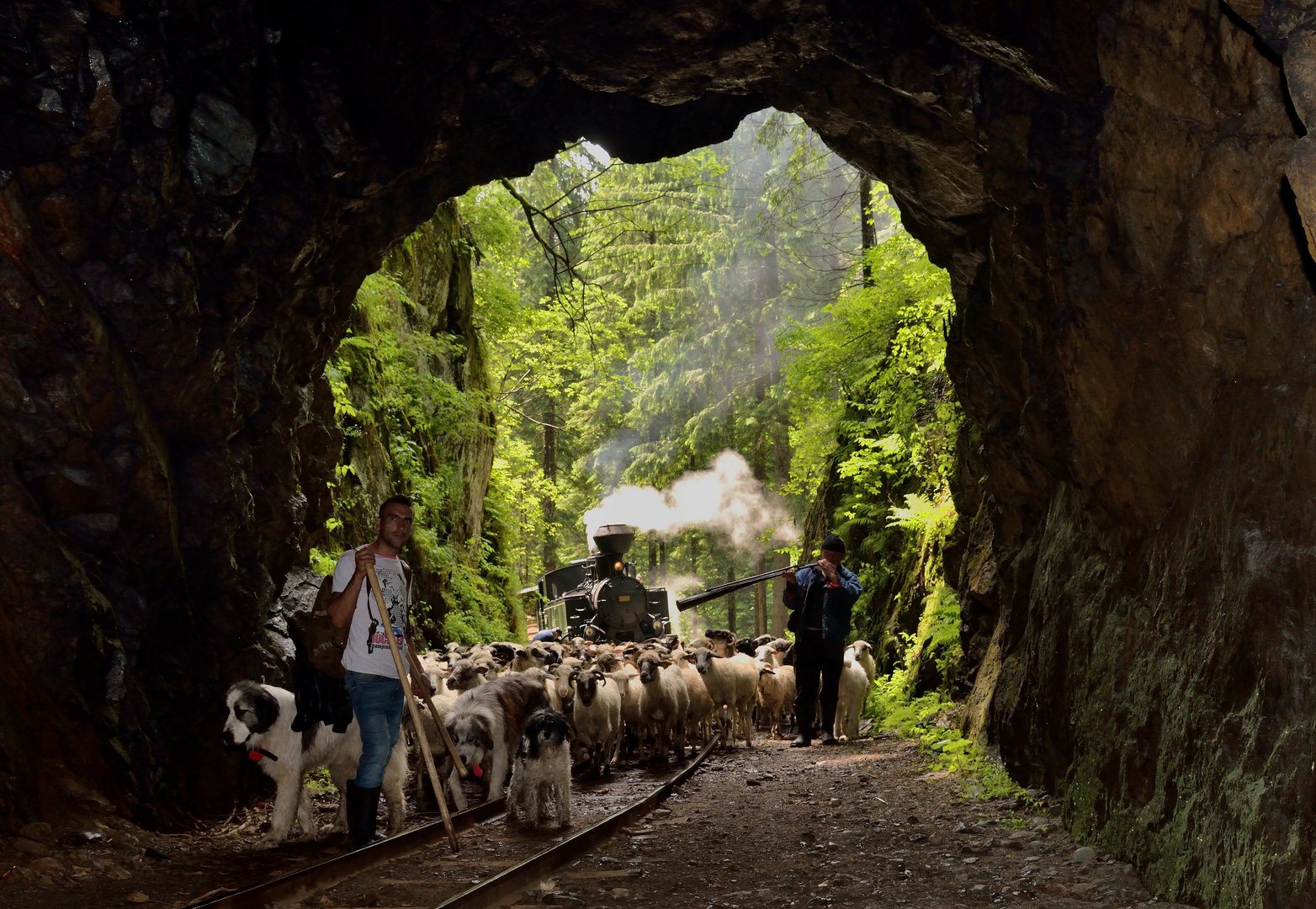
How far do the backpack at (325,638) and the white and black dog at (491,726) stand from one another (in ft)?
7.26

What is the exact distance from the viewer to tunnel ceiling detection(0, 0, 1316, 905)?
5.44m

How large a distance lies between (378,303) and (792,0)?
976 centimetres

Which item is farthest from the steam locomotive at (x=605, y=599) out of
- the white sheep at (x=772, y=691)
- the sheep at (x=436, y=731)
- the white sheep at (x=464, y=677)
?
the sheep at (x=436, y=731)

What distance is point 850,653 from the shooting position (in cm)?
1583

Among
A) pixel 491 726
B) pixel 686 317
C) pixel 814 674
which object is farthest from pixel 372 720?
pixel 686 317

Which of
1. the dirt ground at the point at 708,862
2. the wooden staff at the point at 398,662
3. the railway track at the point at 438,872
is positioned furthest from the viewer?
the wooden staff at the point at 398,662

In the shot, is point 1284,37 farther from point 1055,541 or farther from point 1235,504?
point 1055,541

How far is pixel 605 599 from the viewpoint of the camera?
80.7ft

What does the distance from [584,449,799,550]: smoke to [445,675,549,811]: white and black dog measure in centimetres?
2618

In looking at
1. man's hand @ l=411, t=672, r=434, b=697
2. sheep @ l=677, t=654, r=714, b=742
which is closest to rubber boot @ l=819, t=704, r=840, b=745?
sheep @ l=677, t=654, r=714, b=742

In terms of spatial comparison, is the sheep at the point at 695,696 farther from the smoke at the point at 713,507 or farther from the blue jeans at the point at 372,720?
the smoke at the point at 713,507

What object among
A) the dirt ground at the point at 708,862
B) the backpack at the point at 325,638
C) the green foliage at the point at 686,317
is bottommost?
the dirt ground at the point at 708,862

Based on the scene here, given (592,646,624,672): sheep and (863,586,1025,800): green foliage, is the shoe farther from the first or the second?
(592,646,624,672): sheep

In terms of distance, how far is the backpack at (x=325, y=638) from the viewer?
7340mm
